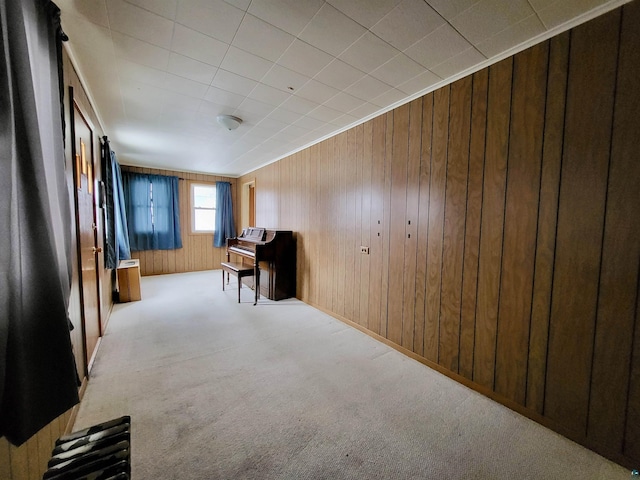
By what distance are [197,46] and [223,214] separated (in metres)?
5.21

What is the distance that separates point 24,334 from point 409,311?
2508 millimetres

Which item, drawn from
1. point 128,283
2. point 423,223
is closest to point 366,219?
point 423,223

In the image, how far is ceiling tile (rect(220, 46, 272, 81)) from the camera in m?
1.89

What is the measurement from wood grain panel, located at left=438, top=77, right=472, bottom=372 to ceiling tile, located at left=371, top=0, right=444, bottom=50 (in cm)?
66

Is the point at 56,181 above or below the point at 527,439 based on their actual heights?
above

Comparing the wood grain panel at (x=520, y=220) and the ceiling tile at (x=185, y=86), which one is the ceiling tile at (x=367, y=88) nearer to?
the wood grain panel at (x=520, y=220)

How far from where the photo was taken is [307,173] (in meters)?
4.03

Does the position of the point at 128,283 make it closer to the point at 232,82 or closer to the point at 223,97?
the point at 223,97

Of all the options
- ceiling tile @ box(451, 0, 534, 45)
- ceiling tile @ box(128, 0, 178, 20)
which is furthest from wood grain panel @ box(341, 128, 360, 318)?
ceiling tile @ box(128, 0, 178, 20)

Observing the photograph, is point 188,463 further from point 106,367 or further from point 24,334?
point 106,367

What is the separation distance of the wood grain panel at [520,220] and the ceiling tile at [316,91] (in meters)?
1.39

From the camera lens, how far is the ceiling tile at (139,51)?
1.77m

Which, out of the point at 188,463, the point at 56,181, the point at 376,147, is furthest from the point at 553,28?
the point at 188,463

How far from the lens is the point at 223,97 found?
101 inches
